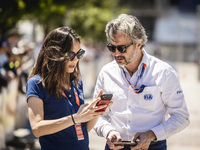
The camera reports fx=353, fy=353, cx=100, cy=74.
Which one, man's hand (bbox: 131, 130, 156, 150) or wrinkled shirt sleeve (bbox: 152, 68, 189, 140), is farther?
wrinkled shirt sleeve (bbox: 152, 68, 189, 140)

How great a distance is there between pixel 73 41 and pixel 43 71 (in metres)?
0.34

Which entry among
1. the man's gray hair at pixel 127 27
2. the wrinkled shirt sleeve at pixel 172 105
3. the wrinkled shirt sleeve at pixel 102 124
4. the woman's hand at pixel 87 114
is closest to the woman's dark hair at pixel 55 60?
the woman's hand at pixel 87 114

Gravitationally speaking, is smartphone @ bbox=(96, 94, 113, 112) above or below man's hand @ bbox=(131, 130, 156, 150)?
above

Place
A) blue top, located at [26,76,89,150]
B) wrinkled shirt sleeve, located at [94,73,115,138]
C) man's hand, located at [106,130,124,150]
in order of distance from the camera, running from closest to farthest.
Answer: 1. blue top, located at [26,76,89,150]
2. man's hand, located at [106,130,124,150]
3. wrinkled shirt sleeve, located at [94,73,115,138]

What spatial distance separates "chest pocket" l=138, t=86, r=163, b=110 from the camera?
9.86 ft

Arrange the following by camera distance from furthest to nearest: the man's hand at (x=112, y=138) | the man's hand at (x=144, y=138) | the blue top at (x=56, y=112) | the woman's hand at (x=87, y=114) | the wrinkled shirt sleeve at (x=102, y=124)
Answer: the wrinkled shirt sleeve at (x=102, y=124)
the man's hand at (x=112, y=138)
the man's hand at (x=144, y=138)
the blue top at (x=56, y=112)
the woman's hand at (x=87, y=114)

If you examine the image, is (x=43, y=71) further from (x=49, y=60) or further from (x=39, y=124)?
(x=39, y=124)

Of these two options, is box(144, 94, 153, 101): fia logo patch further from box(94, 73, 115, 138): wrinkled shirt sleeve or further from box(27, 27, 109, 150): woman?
box(27, 27, 109, 150): woman

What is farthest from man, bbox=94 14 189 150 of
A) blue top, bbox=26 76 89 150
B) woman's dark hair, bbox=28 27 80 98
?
woman's dark hair, bbox=28 27 80 98

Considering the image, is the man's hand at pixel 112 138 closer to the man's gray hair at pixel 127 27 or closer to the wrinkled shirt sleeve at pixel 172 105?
the wrinkled shirt sleeve at pixel 172 105

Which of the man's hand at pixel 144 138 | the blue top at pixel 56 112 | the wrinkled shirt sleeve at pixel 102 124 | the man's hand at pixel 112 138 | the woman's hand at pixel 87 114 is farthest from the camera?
the wrinkled shirt sleeve at pixel 102 124

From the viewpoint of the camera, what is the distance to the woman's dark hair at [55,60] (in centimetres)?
272

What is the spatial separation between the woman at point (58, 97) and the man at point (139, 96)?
0.37m

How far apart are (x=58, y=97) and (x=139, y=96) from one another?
731 mm
